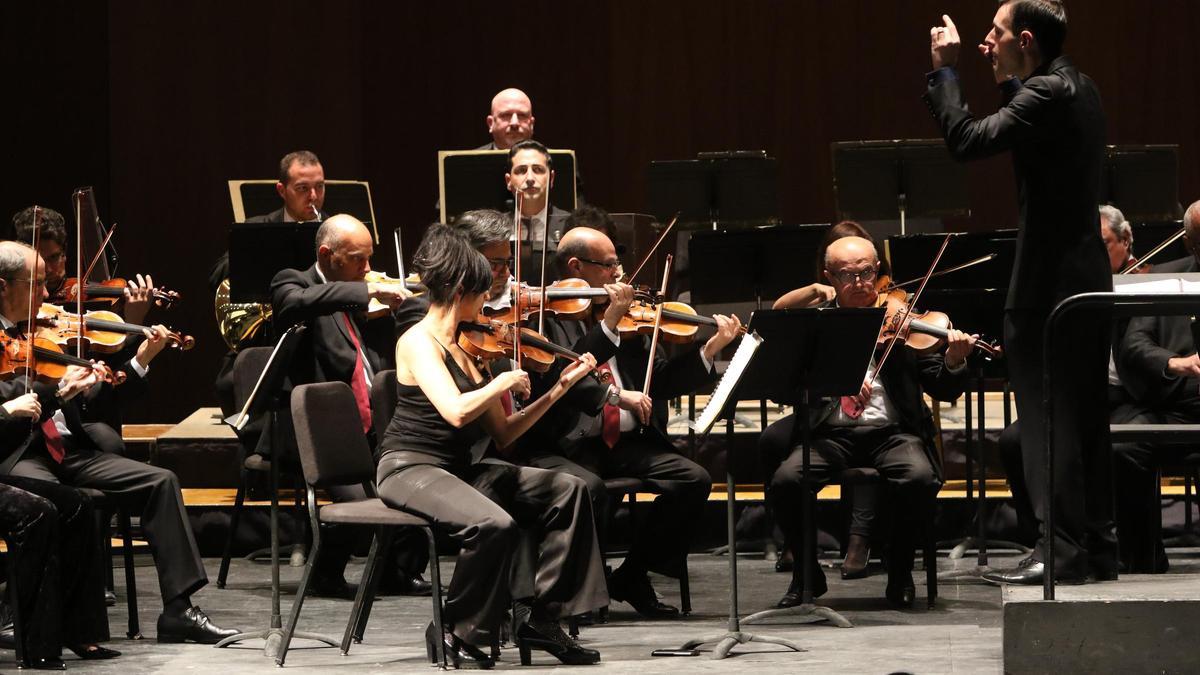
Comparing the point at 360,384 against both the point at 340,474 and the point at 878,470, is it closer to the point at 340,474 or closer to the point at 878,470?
the point at 340,474

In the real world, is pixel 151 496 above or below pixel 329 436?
below

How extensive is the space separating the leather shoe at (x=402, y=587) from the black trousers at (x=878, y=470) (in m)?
1.23

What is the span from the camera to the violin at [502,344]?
4.80 metres

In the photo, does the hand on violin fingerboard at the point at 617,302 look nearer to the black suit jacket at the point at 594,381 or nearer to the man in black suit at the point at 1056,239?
the black suit jacket at the point at 594,381

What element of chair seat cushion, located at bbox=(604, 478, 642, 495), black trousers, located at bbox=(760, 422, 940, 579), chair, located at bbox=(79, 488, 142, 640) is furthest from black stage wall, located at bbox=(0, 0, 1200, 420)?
chair seat cushion, located at bbox=(604, 478, 642, 495)

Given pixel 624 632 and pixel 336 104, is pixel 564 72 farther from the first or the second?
pixel 624 632

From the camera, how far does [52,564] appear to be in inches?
187

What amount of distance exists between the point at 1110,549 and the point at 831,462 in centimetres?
147

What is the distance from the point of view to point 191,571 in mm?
5109

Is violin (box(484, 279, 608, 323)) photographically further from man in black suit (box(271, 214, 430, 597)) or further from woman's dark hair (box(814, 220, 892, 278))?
woman's dark hair (box(814, 220, 892, 278))

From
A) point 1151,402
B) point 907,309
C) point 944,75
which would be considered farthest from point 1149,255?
point 944,75

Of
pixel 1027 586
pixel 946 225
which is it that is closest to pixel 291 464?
pixel 1027 586

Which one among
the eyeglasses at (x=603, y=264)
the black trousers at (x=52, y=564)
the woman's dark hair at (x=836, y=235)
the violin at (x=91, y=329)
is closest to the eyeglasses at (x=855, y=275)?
the woman's dark hair at (x=836, y=235)

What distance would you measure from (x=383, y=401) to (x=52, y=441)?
100 centimetres
